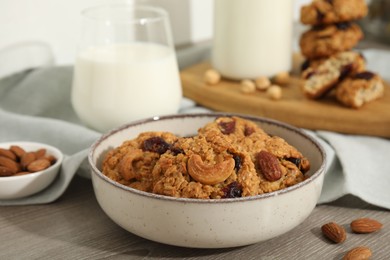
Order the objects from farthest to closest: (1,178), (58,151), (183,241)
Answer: (58,151), (1,178), (183,241)

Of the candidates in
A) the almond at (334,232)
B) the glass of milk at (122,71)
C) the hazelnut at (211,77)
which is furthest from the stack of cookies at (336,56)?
the almond at (334,232)

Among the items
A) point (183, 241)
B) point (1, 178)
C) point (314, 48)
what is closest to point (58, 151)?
point (1, 178)

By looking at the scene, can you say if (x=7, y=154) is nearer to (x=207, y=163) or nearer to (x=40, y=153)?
(x=40, y=153)

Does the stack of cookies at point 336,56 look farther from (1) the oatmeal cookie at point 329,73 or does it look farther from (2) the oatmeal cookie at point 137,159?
(2) the oatmeal cookie at point 137,159

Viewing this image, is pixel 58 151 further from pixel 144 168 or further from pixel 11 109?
pixel 11 109

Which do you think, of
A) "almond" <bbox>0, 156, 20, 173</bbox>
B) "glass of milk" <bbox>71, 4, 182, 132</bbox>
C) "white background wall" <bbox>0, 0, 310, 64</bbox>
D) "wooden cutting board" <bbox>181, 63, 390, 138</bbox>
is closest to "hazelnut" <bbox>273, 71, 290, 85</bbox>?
"wooden cutting board" <bbox>181, 63, 390, 138</bbox>

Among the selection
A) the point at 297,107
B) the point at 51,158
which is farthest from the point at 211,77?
the point at 51,158

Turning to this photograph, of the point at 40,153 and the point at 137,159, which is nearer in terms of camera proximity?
the point at 137,159
